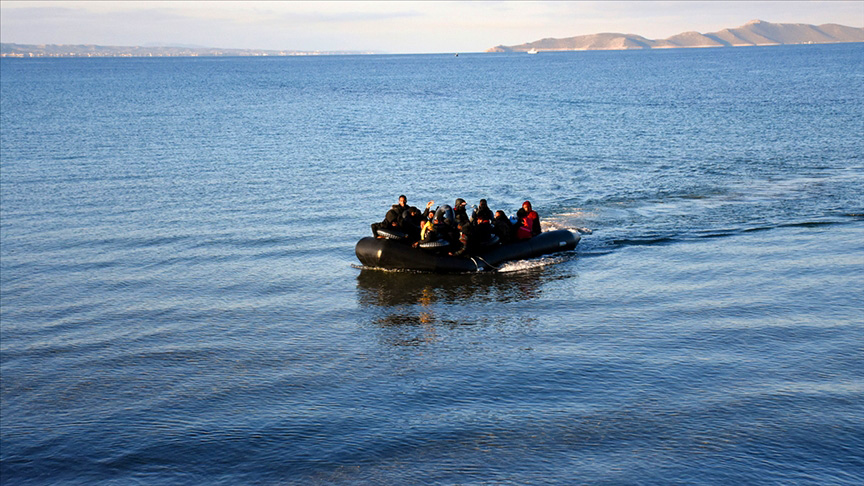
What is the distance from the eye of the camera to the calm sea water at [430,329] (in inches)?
428

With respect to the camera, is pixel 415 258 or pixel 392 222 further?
pixel 392 222

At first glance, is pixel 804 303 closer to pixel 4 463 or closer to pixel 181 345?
pixel 181 345

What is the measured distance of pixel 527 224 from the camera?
68.3ft

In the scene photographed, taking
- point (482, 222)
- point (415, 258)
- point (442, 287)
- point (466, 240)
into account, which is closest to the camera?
point (442, 287)

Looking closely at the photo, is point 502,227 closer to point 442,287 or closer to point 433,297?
point 442,287

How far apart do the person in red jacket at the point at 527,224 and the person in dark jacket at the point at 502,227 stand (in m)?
0.36

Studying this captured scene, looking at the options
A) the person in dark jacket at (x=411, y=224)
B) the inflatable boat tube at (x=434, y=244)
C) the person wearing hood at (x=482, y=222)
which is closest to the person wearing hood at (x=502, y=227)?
the person wearing hood at (x=482, y=222)

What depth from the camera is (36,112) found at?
2611 inches

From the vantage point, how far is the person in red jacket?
67.8 ft

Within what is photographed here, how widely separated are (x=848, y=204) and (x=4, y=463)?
23992 millimetres

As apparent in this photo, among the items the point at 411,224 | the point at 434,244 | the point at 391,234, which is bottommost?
the point at 434,244

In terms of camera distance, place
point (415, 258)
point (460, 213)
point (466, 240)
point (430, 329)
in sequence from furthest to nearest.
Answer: point (460, 213) < point (466, 240) < point (415, 258) < point (430, 329)

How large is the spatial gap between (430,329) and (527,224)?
5960 millimetres

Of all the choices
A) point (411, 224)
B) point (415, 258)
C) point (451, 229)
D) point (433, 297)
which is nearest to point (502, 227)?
point (451, 229)
